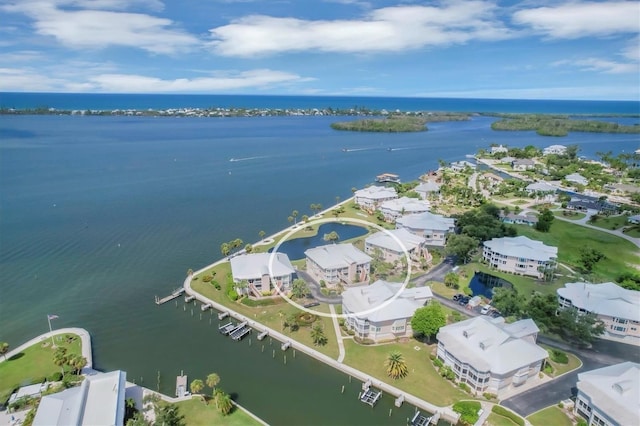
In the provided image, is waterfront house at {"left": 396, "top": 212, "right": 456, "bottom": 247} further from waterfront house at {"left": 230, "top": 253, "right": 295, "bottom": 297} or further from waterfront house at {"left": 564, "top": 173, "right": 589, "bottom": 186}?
waterfront house at {"left": 564, "top": 173, "right": 589, "bottom": 186}

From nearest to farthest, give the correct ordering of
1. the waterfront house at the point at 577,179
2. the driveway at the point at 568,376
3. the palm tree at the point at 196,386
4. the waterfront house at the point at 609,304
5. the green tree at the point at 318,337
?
the driveway at the point at 568,376 → the palm tree at the point at 196,386 → the green tree at the point at 318,337 → the waterfront house at the point at 609,304 → the waterfront house at the point at 577,179

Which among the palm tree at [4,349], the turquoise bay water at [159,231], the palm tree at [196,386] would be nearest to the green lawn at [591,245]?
the turquoise bay water at [159,231]

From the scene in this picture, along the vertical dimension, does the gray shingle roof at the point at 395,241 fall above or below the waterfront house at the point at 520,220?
above

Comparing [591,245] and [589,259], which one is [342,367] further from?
[591,245]

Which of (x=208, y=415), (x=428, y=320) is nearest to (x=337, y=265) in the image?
(x=428, y=320)

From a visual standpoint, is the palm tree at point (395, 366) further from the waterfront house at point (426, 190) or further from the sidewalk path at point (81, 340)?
the waterfront house at point (426, 190)

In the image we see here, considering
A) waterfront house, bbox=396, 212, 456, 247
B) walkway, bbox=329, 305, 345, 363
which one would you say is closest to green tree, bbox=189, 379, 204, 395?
walkway, bbox=329, 305, 345, 363
